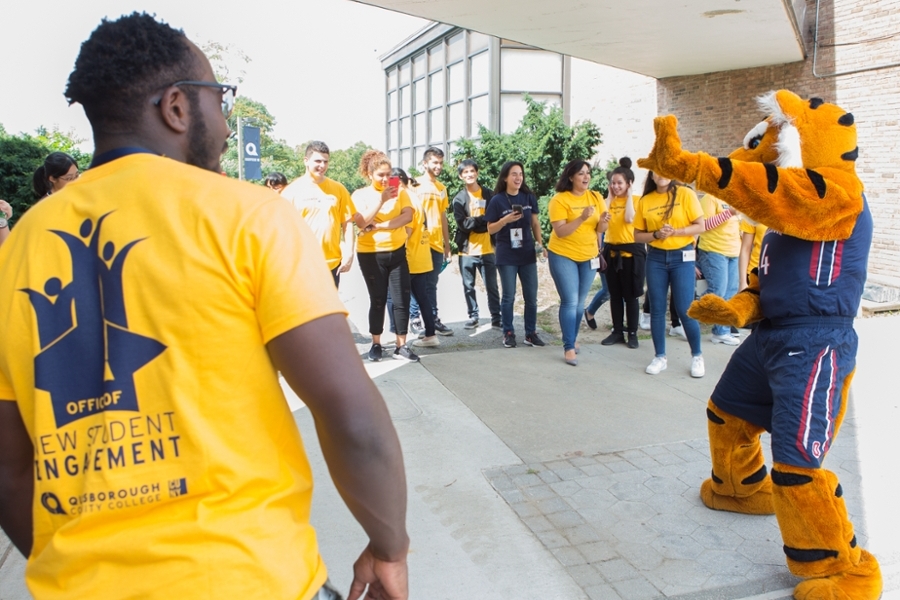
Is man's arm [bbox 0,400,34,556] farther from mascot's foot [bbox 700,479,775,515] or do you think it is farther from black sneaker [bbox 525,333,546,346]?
black sneaker [bbox 525,333,546,346]

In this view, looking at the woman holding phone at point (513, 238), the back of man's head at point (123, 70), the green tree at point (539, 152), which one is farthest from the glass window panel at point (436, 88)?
the back of man's head at point (123, 70)

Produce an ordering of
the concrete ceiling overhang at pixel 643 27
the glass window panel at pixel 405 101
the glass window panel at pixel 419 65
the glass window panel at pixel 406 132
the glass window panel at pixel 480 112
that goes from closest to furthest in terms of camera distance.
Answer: the concrete ceiling overhang at pixel 643 27, the glass window panel at pixel 480 112, the glass window panel at pixel 419 65, the glass window panel at pixel 405 101, the glass window panel at pixel 406 132

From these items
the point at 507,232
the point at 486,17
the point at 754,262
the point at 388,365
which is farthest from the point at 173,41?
the point at 486,17

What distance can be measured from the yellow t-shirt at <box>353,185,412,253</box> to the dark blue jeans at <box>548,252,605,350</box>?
4.84ft

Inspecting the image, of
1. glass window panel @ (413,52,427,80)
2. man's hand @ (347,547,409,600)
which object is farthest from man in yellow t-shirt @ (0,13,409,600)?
glass window panel @ (413,52,427,80)

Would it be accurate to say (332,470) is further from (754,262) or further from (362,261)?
(754,262)

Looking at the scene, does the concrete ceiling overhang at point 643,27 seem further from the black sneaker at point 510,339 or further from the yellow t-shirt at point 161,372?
the yellow t-shirt at point 161,372

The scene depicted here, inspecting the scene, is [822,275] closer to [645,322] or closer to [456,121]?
[645,322]

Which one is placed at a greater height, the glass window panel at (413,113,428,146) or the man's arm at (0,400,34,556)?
the glass window panel at (413,113,428,146)

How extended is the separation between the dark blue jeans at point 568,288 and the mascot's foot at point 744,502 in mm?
3069

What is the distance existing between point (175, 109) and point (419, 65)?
2629 centimetres

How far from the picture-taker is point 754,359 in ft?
10.9

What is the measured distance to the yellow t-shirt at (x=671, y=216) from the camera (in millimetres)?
6342

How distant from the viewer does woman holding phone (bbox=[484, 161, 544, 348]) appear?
7.26 metres
